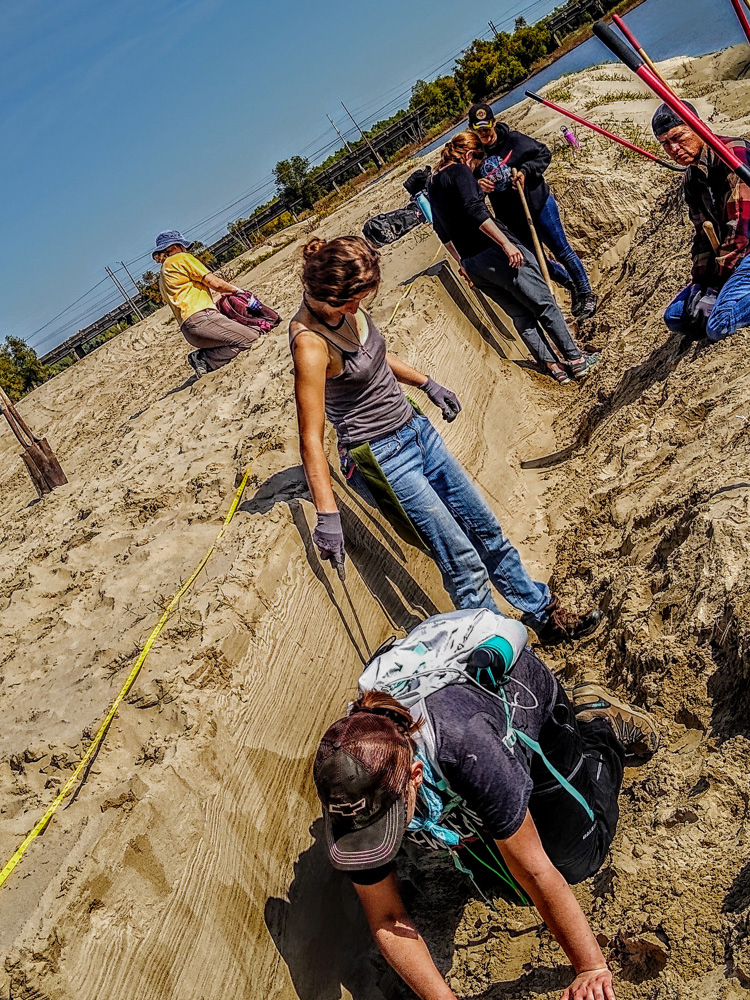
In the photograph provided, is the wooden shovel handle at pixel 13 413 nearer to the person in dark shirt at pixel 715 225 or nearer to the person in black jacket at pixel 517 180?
the person in black jacket at pixel 517 180

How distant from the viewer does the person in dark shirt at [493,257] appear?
566 centimetres

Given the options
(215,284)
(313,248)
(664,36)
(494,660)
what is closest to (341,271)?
(313,248)

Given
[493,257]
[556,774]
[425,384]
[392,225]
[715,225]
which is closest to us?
[556,774]

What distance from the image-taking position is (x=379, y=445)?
3.37m

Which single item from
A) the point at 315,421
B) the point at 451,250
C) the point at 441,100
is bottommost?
the point at 315,421

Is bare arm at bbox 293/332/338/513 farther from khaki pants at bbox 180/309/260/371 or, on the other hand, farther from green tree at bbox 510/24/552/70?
green tree at bbox 510/24/552/70

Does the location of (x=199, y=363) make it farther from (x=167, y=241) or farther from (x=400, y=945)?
(x=400, y=945)

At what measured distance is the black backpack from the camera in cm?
946

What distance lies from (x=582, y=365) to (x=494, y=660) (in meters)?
4.53

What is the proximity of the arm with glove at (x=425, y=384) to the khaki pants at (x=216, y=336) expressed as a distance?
3.85 metres

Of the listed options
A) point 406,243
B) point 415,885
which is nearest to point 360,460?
point 415,885

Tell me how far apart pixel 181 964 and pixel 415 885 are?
3.06ft

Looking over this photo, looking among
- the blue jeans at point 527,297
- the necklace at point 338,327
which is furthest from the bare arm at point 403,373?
the blue jeans at point 527,297

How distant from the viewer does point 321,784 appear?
1891 millimetres
